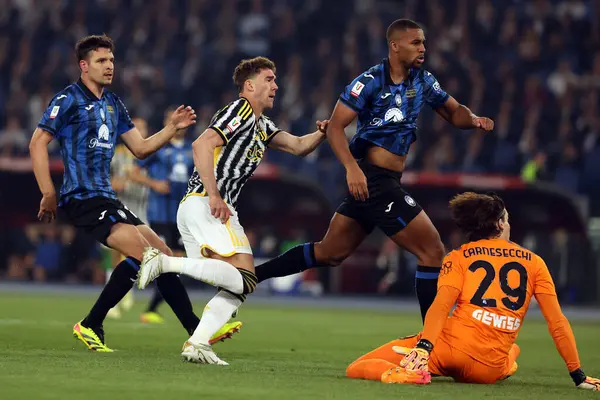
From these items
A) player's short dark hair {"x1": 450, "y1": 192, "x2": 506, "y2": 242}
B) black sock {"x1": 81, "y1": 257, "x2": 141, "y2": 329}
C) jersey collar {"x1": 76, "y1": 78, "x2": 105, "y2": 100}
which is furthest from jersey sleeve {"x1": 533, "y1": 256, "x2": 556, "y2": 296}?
jersey collar {"x1": 76, "y1": 78, "x2": 105, "y2": 100}

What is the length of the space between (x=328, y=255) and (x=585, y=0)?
16515 mm

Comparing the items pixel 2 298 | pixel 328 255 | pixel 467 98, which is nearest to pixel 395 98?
pixel 328 255

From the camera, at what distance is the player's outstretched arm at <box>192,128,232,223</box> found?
25.3 ft

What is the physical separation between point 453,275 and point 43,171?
3.37 meters

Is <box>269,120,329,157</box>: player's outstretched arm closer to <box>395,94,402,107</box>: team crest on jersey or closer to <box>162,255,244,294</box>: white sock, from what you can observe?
<box>395,94,402,107</box>: team crest on jersey

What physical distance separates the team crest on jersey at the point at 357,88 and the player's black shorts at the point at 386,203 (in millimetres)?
581

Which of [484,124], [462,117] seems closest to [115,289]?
[462,117]

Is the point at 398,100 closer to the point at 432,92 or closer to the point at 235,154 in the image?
the point at 432,92

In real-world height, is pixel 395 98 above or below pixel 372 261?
above

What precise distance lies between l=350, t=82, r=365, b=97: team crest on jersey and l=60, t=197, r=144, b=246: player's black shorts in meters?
1.90

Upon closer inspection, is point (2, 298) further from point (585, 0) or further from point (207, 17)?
point (585, 0)

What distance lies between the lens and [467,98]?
70.8ft

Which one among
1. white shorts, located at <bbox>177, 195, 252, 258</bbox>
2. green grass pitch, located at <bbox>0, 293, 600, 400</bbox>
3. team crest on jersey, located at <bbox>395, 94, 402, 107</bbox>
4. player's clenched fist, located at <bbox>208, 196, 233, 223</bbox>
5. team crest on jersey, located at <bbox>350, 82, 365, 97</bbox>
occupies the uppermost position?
team crest on jersey, located at <bbox>350, 82, 365, 97</bbox>

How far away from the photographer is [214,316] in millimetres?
7730
